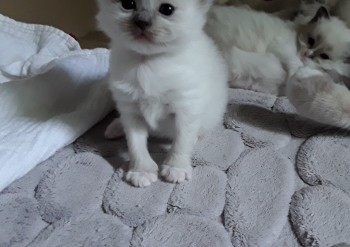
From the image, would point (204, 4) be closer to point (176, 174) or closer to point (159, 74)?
point (159, 74)

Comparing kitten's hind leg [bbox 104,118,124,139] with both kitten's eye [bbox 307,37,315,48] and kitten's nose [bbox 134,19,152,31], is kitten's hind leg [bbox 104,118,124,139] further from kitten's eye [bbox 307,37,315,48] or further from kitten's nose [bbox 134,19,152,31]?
kitten's eye [bbox 307,37,315,48]

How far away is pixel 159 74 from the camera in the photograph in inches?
37.9

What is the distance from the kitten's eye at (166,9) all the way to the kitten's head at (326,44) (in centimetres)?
83

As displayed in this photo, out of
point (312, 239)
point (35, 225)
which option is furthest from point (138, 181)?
point (312, 239)

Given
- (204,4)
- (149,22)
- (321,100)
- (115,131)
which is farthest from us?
(115,131)

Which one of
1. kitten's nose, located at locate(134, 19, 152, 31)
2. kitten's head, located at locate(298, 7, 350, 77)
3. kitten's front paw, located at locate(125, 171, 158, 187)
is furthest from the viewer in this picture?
kitten's head, located at locate(298, 7, 350, 77)

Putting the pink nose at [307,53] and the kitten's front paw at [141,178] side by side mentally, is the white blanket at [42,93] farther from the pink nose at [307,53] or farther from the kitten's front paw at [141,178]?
the pink nose at [307,53]

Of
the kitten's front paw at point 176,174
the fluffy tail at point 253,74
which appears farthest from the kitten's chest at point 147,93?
the fluffy tail at point 253,74

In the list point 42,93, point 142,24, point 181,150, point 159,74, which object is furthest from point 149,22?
point 42,93

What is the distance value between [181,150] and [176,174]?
57 millimetres

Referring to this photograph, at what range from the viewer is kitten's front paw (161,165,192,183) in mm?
1003

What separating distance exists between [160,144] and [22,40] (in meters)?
0.63

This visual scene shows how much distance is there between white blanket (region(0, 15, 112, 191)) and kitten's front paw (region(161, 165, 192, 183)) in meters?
0.29

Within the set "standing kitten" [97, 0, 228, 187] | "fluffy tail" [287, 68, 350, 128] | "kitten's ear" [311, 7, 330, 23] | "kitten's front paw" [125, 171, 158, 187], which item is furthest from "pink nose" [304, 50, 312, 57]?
"kitten's front paw" [125, 171, 158, 187]
